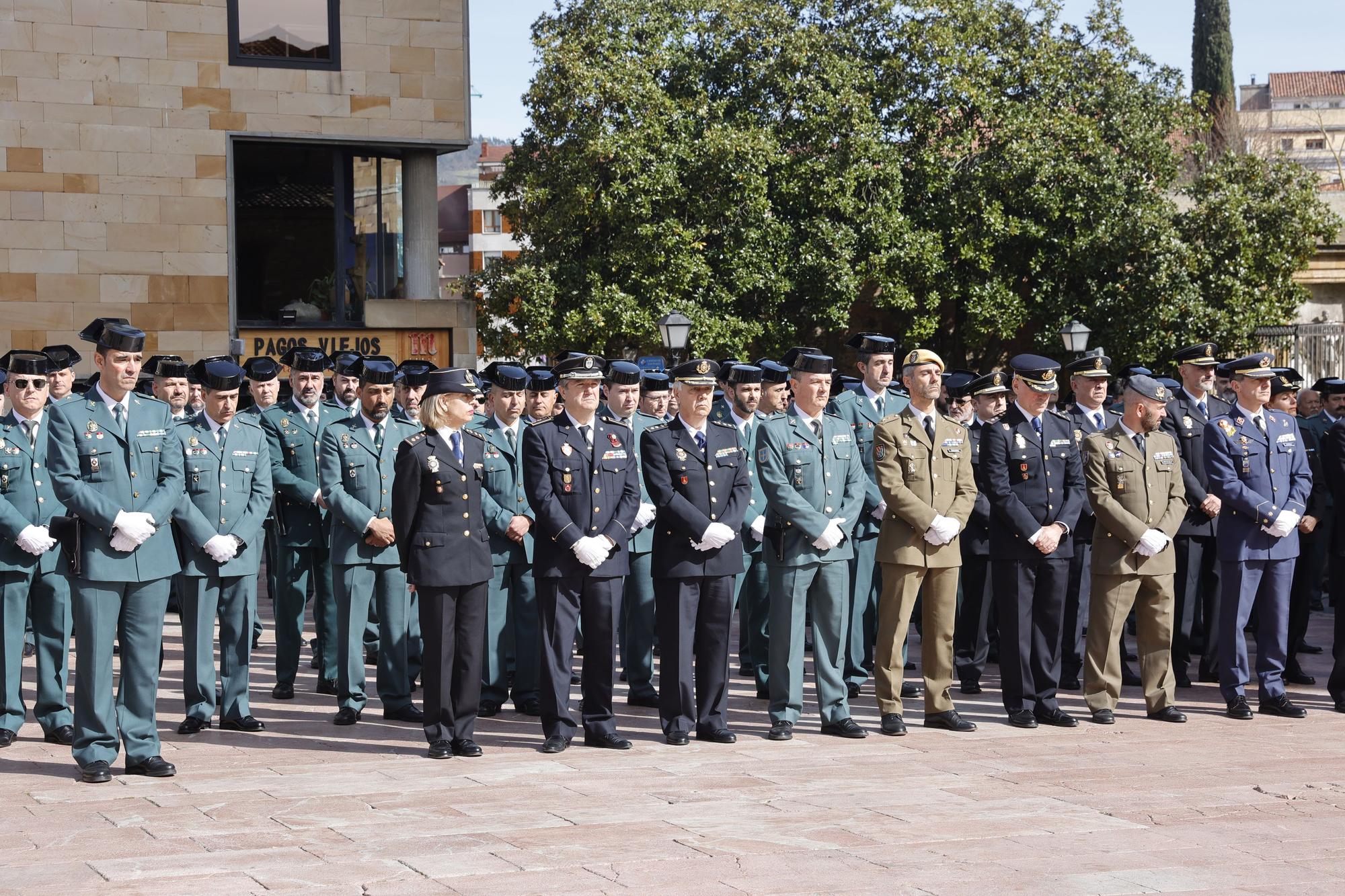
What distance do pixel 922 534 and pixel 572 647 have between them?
2.07 m

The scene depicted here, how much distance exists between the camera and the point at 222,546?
8.72 metres

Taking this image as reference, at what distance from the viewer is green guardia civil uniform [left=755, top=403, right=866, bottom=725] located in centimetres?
886

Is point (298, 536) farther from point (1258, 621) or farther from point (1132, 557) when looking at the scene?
point (1258, 621)

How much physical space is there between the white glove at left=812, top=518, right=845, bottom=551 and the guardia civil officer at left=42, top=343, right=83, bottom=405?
428cm

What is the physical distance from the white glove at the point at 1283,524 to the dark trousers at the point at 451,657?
478cm

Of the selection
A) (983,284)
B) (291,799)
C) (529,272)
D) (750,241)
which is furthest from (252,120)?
(291,799)

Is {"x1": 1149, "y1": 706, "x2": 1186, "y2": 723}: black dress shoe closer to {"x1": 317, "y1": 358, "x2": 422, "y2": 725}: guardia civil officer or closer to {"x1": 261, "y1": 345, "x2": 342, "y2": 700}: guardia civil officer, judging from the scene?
{"x1": 317, "y1": 358, "x2": 422, "y2": 725}: guardia civil officer

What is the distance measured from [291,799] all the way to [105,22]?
1725cm

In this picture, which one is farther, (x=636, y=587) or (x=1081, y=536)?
(x=1081, y=536)

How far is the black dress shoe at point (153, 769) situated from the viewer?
7.76 meters

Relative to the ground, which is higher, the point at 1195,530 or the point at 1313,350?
the point at 1313,350

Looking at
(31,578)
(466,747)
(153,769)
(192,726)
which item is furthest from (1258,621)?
(31,578)

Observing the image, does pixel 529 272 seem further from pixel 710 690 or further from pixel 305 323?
pixel 710 690

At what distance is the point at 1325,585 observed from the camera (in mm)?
15781
